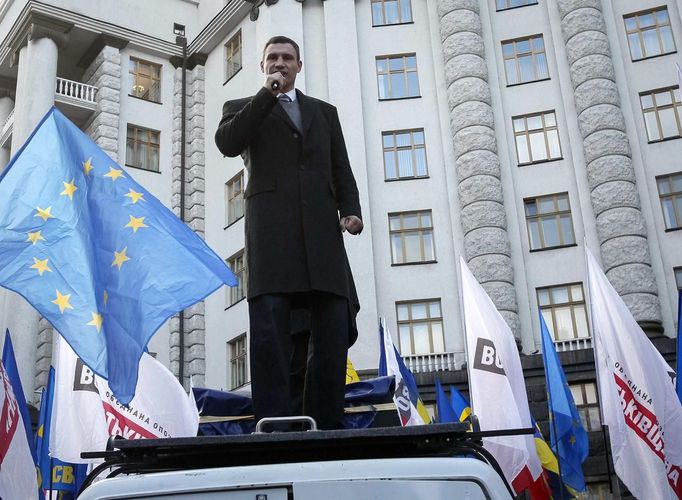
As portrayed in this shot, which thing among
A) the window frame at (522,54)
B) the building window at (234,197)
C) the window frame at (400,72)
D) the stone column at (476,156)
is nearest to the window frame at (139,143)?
the building window at (234,197)

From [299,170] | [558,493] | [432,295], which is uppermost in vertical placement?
[432,295]

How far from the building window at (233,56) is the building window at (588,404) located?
15.8m

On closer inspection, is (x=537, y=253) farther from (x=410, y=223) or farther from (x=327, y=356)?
(x=327, y=356)

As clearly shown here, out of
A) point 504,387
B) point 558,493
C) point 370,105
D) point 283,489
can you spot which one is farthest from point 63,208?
point 370,105

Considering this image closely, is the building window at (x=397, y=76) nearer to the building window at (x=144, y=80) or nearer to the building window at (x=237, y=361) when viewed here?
the building window at (x=237, y=361)

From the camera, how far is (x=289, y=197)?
13.4 ft

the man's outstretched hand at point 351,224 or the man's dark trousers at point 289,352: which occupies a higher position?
the man's outstretched hand at point 351,224

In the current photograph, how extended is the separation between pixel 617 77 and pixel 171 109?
15.7 metres

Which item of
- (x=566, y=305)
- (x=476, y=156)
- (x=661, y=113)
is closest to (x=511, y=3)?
(x=476, y=156)

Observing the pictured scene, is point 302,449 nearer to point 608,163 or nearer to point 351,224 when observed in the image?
point 351,224

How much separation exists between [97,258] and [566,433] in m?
11.7

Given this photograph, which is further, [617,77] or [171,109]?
[171,109]

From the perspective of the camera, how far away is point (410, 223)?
26.4 m

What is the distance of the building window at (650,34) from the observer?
85.9 ft
